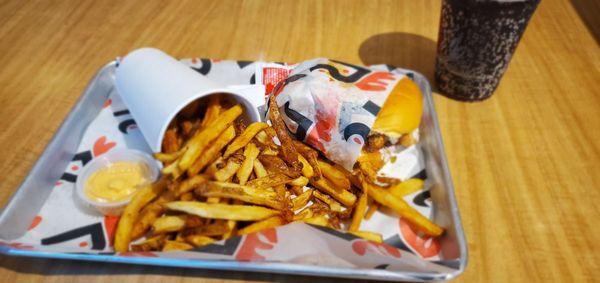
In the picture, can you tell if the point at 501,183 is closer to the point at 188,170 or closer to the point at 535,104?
the point at 535,104

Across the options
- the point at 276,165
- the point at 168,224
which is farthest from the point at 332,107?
the point at 168,224

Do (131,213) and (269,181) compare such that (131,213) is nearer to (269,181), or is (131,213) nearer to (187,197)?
(187,197)

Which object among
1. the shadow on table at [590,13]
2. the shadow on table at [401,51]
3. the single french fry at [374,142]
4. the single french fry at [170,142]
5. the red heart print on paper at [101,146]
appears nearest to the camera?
the single french fry at [170,142]

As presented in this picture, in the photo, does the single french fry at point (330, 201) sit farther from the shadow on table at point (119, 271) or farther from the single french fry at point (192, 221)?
the single french fry at point (192, 221)

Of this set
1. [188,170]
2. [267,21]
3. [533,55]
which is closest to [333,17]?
[267,21]

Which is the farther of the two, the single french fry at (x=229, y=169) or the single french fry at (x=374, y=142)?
the single french fry at (x=374, y=142)

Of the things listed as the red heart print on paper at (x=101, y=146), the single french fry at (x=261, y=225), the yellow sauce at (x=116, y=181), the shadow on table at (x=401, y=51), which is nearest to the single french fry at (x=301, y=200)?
the single french fry at (x=261, y=225)
